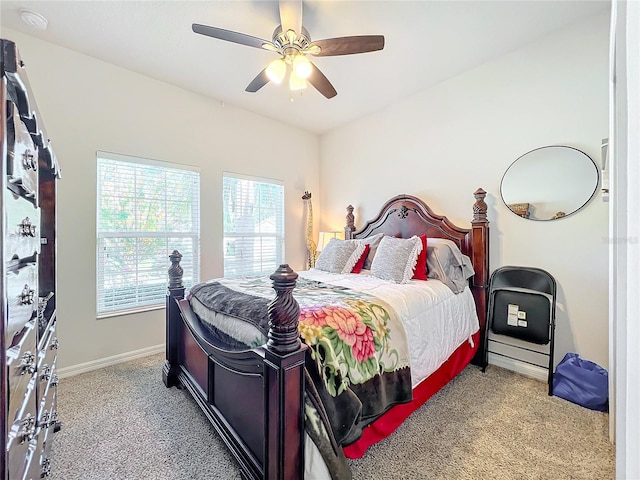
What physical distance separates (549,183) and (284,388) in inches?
106

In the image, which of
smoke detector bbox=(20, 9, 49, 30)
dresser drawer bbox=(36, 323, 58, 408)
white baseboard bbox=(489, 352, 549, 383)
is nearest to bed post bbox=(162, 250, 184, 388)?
dresser drawer bbox=(36, 323, 58, 408)

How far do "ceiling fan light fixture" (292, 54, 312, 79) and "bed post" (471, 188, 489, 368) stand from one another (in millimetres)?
1867

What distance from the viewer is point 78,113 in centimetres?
259

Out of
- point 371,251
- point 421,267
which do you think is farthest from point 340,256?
point 421,267

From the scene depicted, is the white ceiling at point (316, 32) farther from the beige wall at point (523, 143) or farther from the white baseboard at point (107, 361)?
the white baseboard at point (107, 361)

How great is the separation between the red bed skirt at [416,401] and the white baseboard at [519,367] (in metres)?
0.27

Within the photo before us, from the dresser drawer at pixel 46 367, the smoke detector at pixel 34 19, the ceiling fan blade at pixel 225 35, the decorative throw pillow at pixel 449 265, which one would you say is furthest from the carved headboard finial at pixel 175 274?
the decorative throw pillow at pixel 449 265

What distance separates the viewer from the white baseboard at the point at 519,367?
2.42 metres

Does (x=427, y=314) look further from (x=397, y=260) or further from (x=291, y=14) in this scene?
(x=291, y=14)

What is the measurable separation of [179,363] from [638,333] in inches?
103

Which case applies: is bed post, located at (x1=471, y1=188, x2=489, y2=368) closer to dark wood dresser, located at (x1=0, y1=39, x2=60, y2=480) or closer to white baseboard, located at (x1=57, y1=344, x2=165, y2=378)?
dark wood dresser, located at (x1=0, y1=39, x2=60, y2=480)

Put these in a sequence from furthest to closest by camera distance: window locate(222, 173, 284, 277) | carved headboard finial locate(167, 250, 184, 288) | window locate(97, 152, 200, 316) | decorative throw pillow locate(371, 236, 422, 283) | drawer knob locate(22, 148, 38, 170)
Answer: window locate(222, 173, 284, 277), window locate(97, 152, 200, 316), decorative throw pillow locate(371, 236, 422, 283), carved headboard finial locate(167, 250, 184, 288), drawer knob locate(22, 148, 38, 170)

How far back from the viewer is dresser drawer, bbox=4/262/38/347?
0.83 meters

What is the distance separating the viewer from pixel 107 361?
8.91 feet
